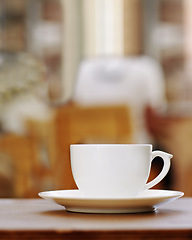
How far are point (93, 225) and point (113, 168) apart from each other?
0.34ft

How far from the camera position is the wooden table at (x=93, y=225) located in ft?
1.48

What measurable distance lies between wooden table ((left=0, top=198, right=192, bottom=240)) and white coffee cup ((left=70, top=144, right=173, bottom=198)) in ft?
0.12

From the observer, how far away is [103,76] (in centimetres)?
206

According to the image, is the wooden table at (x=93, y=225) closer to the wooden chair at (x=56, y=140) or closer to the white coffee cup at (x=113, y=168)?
the white coffee cup at (x=113, y=168)

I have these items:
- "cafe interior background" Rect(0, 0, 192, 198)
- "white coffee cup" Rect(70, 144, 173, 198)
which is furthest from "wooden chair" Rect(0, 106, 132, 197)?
"white coffee cup" Rect(70, 144, 173, 198)

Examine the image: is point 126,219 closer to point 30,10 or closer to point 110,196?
point 110,196

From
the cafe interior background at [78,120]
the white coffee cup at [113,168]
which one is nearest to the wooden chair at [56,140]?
the cafe interior background at [78,120]

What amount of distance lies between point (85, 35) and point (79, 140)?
2002 mm

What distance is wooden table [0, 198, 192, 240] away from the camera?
0.45 meters

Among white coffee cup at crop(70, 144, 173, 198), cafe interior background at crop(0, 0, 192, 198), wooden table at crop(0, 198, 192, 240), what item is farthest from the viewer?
cafe interior background at crop(0, 0, 192, 198)

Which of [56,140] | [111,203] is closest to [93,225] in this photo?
[111,203]

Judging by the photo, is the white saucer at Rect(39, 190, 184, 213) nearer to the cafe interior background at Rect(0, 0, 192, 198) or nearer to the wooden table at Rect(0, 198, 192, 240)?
the wooden table at Rect(0, 198, 192, 240)

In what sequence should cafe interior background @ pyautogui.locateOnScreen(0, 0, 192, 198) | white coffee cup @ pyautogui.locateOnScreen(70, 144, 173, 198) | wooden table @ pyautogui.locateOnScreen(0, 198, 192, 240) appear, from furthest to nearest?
cafe interior background @ pyautogui.locateOnScreen(0, 0, 192, 198)
white coffee cup @ pyautogui.locateOnScreen(70, 144, 173, 198)
wooden table @ pyautogui.locateOnScreen(0, 198, 192, 240)

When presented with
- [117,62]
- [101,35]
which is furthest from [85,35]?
[117,62]
